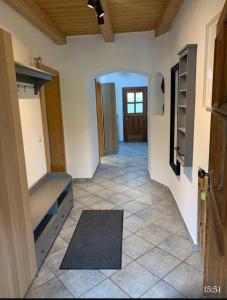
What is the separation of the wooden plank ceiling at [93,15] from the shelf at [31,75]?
0.74m

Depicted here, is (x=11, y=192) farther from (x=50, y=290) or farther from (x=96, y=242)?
(x=96, y=242)

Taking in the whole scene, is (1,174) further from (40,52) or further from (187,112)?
(40,52)

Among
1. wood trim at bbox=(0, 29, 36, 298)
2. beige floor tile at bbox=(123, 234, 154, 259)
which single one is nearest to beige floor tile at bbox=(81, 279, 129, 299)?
beige floor tile at bbox=(123, 234, 154, 259)

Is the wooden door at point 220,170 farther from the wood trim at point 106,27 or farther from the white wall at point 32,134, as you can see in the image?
the white wall at point 32,134

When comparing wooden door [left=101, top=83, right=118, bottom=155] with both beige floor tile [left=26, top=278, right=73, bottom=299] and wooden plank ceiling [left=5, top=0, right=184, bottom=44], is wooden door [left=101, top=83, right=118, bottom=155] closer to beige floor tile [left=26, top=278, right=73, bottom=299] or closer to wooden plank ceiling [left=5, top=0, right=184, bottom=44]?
wooden plank ceiling [left=5, top=0, right=184, bottom=44]

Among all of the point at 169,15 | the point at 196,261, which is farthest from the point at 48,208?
the point at 169,15

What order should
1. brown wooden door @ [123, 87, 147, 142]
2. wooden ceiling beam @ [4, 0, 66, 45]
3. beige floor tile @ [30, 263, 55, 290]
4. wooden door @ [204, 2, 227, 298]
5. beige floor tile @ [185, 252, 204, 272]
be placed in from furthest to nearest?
brown wooden door @ [123, 87, 147, 142], wooden ceiling beam @ [4, 0, 66, 45], beige floor tile @ [185, 252, 204, 272], beige floor tile @ [30, 263, 55, 290], wooden door @ [204, 2, 227, 298]

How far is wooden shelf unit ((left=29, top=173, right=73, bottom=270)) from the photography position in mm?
2344

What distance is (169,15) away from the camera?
309 centimetres

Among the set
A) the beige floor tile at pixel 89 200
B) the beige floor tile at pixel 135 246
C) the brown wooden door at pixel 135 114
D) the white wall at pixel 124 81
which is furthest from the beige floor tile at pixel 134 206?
the white wall at pixel 124 81

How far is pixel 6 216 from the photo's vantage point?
5.65 ft

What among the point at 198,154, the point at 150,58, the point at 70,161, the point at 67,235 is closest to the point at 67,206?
the point at 67,235

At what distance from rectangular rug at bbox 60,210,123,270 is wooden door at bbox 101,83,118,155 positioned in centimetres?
382

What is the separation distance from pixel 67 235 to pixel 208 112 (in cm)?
216
